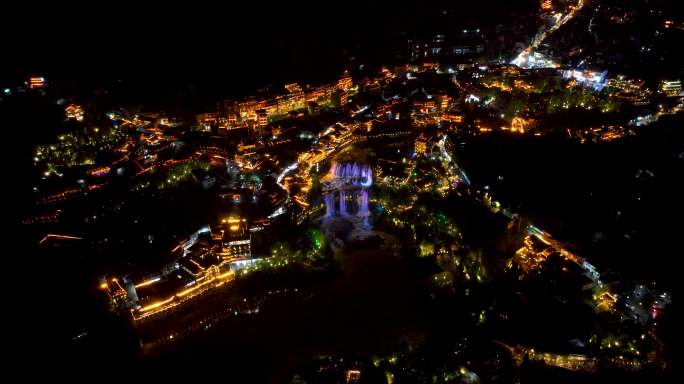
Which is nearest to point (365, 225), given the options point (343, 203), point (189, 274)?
point (343, 203)

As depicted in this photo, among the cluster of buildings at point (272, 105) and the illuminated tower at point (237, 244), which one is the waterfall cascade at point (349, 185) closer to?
the illuminated tower at point (237, 244)

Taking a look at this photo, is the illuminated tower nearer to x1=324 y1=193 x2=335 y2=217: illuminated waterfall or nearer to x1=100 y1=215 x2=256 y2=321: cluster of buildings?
x1=100 y1=215 x2=256 y2=321: cluster of buildings

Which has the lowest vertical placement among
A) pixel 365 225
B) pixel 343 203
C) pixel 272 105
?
pixel 365 225

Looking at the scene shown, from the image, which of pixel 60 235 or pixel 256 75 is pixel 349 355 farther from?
pixel 256 75

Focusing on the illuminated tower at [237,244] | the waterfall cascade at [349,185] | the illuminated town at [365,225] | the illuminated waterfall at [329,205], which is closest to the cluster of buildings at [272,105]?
the illuminated town at [365,225]

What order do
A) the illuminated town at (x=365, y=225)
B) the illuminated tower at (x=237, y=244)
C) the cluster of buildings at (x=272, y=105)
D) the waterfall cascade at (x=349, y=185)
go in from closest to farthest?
the illuminated town at (x=365, y=225) → the illuminated tower at (x=237, y=244) → the waterfall cascade at (x=349, y=185) → the cluster of buildings at (x=272, y=105)

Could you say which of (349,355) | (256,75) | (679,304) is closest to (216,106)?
(256,75)

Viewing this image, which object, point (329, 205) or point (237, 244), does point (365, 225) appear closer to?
point (329, 205)

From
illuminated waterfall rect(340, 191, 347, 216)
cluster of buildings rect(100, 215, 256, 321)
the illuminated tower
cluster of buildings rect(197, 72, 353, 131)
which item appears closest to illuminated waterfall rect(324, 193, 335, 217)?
illuminated waterfall rect(340, 191, 347, 216)

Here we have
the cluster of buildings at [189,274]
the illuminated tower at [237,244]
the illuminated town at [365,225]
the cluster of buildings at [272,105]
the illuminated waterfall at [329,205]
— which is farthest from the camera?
the cluster of buildings at [272,105]
